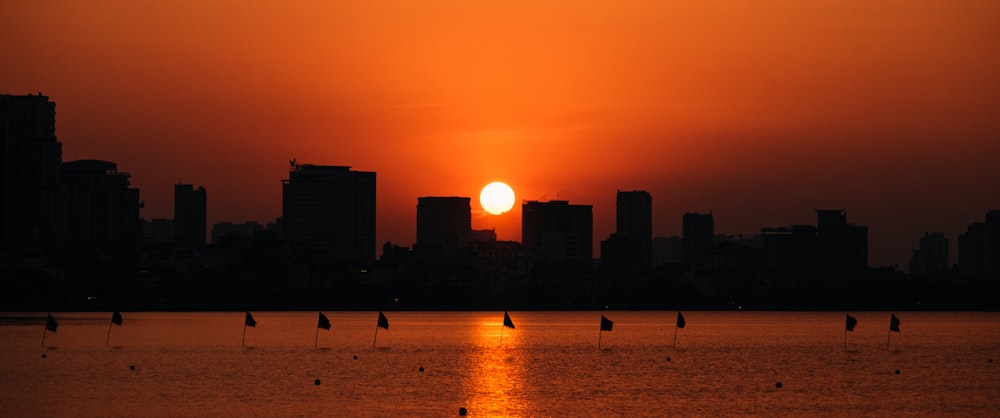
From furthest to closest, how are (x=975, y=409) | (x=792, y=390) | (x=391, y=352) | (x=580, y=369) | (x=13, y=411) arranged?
1. (x=391, y=352)
2. (x=580, y=369)
3. (x=792, y=390)
4. (x=975, y=409)
5. (x=13, y=411)

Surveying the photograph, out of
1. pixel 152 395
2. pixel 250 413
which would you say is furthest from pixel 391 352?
pixel 250 413

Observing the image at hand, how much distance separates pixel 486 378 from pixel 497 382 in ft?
14.8

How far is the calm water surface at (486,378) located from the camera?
85125 millimetres

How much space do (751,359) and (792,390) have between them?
126ft

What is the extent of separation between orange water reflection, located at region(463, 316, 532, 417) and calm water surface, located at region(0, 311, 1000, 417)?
17 centimetres

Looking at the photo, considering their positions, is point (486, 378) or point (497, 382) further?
point (486, 378)

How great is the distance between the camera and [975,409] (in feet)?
285

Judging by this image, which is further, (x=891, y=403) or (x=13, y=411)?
(x=891, y=403)

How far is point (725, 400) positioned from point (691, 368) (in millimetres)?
31211

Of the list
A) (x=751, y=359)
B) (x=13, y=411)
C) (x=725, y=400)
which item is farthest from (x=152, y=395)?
(x=751, y=359)

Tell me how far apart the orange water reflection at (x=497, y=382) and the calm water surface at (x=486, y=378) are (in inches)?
6.5

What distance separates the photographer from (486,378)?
110 m

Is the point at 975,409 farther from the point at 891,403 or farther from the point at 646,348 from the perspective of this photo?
the point at 646,348

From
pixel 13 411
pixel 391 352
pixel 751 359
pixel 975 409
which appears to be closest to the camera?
pixel 13 411
